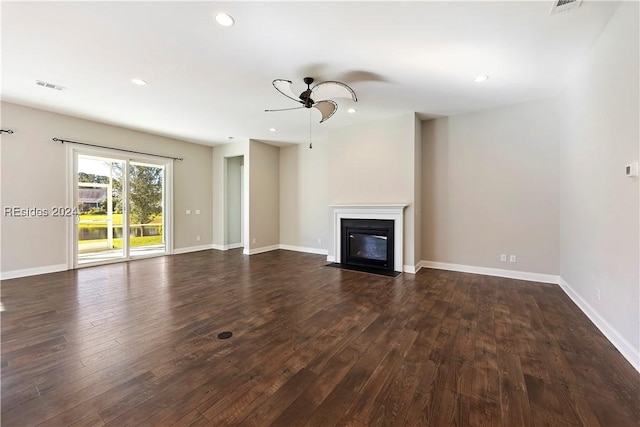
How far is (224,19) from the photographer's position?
7.63 ft

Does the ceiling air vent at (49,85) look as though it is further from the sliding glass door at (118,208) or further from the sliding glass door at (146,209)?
the sliding glass door at (146,209)

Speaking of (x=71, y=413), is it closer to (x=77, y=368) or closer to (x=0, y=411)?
(x=0, y=411)

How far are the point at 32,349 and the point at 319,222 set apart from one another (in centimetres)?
529

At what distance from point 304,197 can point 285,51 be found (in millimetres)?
4470

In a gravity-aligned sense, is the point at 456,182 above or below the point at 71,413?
above

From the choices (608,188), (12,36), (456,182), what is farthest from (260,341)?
(456,182)

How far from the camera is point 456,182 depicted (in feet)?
15.7

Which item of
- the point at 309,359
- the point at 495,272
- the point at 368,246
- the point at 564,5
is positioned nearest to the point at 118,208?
the point at 368,246

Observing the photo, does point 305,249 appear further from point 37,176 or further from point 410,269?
point 37,176

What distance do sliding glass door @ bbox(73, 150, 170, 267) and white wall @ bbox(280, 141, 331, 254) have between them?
3009mm

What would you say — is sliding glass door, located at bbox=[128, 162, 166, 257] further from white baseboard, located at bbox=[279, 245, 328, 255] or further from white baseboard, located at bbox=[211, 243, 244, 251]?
white baseboard, located at bbox=[279, 245, 328, 255]

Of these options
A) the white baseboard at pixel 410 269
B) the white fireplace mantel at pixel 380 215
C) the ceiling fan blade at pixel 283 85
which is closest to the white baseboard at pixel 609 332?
the white baseboard at pixel 410 269

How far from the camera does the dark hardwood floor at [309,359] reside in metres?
1.53

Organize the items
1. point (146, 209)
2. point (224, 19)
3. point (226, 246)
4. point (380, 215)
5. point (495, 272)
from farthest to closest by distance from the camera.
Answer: point (226, 246) < point (146, 209) < point (380, 215) < point (495, 272) < point (224, 19)
